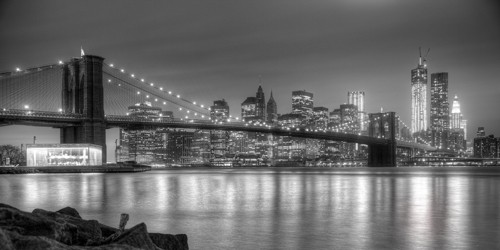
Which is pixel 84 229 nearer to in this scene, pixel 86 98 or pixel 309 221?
pixel 309 221

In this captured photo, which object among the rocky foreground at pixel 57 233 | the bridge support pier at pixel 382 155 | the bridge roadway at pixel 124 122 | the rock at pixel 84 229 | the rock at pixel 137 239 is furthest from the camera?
the bridge support pier at pixel 382 155

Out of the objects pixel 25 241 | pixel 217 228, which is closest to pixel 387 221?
pixel 217 228

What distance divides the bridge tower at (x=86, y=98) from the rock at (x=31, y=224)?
202ft

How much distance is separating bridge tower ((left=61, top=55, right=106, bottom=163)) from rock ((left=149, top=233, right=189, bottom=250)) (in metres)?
60.8

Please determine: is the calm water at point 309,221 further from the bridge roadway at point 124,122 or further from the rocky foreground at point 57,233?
the bridge roadway at point 124,122

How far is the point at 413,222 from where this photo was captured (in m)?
12.9

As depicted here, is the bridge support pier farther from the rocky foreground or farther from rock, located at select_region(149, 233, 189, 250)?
the rocky foreground

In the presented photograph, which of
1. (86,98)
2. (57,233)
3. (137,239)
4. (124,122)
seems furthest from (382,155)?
(57,233)

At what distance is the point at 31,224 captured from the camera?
4574 mm

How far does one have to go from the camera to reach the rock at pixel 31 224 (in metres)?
4.50

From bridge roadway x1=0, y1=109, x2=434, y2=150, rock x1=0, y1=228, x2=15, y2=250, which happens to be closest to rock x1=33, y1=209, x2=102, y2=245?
rock x1=0, y1=228, x2=15, y2=250

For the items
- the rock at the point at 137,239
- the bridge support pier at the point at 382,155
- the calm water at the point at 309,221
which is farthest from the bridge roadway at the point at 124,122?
the rock at the point at 137,239

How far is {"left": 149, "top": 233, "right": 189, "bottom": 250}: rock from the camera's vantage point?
18.4 ft

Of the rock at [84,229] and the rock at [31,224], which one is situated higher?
the rock at [31,224]
